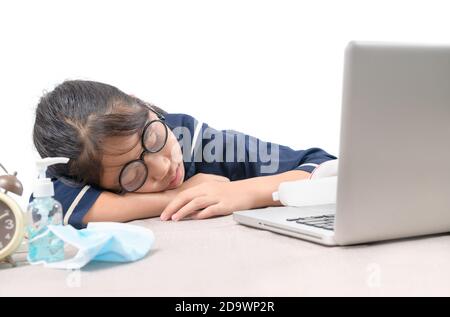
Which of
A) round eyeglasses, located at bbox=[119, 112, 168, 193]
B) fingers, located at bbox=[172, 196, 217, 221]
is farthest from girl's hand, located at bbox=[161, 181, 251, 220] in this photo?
round eyeglasses, located at bbox=[119, 112, 168, 193]

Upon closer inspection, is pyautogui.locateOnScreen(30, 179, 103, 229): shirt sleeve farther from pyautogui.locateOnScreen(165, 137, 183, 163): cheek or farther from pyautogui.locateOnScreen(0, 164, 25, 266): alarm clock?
pyautogui.locateOnScreen(0, 164, 25, 266): alarm clock

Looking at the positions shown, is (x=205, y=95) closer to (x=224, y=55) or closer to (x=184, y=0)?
(x=224, y=55)

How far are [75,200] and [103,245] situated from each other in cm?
52

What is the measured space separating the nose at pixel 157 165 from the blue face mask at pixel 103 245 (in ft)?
1.53

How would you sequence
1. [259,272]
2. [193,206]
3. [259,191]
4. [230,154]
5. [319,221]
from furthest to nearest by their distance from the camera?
[230,154] → [259,191] → [193,206] → [319,221] → [259,272]

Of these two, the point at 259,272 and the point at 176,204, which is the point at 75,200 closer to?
the point at 176,204

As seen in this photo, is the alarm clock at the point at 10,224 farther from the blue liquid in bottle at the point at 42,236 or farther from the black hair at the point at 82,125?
the black hair at the point at 82,125

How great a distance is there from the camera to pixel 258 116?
228 centimetres

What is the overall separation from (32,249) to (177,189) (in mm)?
588

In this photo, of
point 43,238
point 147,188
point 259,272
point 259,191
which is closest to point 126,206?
point 147,188

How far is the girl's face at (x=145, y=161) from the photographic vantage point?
52.7 inches

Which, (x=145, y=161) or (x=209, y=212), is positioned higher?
(x=145, y=161)

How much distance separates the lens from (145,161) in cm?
136

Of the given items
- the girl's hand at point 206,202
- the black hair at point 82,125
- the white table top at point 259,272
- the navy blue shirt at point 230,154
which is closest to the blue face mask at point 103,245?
the white table top at point 259,272
